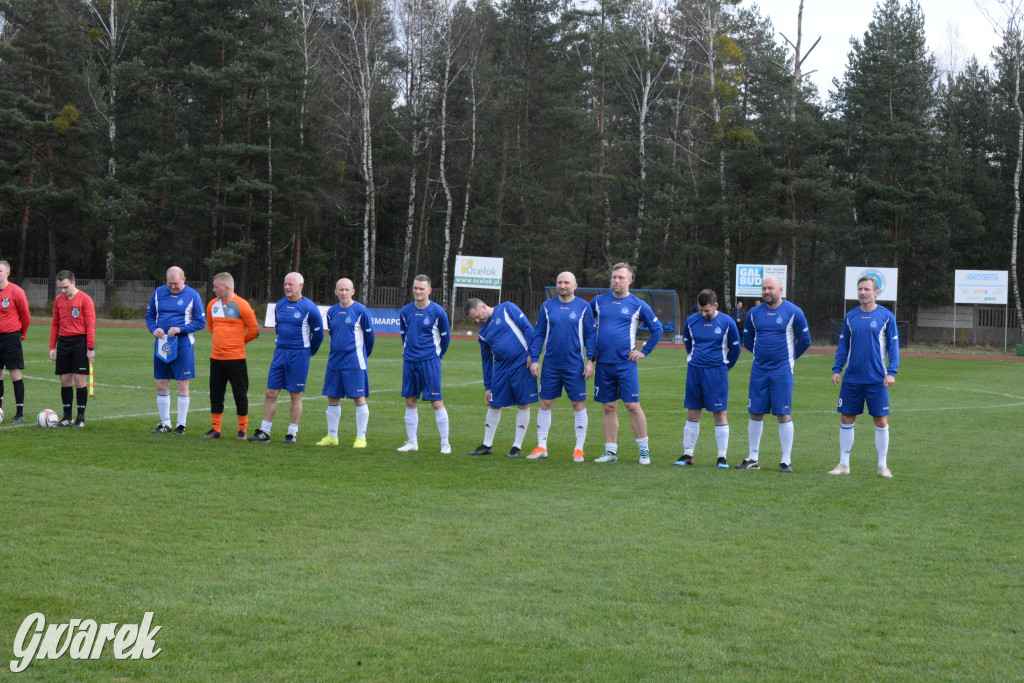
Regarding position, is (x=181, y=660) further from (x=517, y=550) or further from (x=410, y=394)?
(x=410, y=394)

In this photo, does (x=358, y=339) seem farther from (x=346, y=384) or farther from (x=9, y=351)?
(x=9, y=351)

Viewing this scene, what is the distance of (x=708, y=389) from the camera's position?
10469mm

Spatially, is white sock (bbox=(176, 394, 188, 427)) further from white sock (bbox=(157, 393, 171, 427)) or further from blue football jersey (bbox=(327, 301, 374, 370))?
blue football jersey (bbox=(327, 301, 374, 370))

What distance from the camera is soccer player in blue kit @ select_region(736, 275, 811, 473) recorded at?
399 inches

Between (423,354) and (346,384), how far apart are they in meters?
1.00

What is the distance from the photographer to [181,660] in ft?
14.8

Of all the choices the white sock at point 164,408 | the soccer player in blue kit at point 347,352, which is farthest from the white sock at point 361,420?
the white sock at point 164,408

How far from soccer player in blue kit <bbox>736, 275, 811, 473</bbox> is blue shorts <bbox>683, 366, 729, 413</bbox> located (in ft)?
1.04

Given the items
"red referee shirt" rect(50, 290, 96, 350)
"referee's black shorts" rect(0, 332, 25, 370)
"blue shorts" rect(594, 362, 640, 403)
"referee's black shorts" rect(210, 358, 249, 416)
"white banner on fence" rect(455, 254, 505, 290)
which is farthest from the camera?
"white banner on fence" rect(455, 254, 505, 290)

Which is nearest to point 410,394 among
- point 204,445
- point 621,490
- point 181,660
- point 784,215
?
point 204,445

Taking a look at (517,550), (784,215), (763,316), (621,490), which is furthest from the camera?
(784,215)

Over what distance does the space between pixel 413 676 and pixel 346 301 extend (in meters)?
7.45

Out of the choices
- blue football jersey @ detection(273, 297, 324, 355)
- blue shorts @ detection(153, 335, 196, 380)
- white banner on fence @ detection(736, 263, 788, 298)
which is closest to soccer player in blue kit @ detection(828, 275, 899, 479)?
blue football jersey @ detection(273, 297, 324, 355)

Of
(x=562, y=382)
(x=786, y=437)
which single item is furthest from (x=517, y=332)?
(x=786, y=437)
